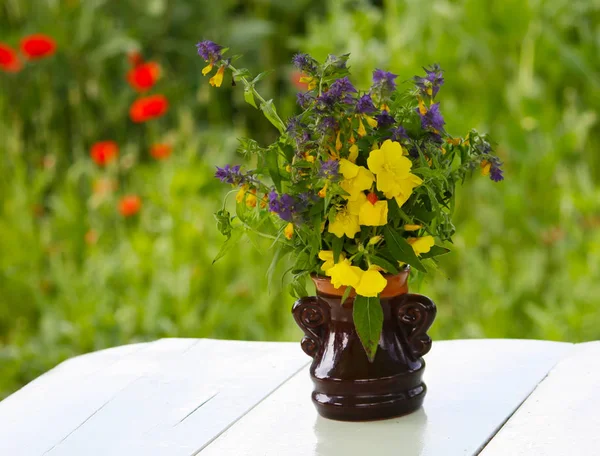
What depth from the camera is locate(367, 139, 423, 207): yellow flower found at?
40.3 inches

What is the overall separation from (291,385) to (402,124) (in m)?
0.40

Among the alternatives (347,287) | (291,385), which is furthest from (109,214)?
(347,287)

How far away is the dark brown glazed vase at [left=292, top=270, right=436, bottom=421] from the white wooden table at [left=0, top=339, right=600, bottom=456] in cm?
2

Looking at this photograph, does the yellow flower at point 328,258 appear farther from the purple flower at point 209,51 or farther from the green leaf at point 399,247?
the purple flower at point 209,51

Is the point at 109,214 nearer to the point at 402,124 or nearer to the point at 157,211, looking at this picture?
the point at 157,211

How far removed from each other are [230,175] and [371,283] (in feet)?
0.60

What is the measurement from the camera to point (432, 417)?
116cm

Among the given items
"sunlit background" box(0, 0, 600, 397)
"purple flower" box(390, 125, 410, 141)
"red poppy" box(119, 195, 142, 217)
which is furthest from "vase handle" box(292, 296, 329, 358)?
"red poppy" box(119, 195, 142, 217)

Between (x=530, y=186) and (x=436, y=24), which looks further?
(x=436, y=24)

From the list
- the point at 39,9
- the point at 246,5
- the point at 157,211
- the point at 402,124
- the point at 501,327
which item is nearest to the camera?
the point at 402,124

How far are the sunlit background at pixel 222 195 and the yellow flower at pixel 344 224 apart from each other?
119 centimetres

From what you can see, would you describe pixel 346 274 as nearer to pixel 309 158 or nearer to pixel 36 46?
pixel 309 158

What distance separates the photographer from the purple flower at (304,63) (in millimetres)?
1036

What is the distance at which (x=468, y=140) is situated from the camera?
110 cm
